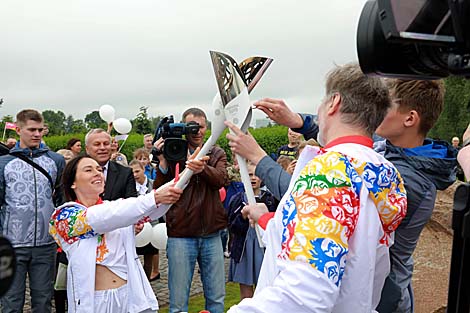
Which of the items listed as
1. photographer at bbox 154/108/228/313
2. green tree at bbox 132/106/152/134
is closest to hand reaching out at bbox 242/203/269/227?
photographer at bbox 154/108/228/313

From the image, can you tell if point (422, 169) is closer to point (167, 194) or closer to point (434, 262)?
point (167, 194)

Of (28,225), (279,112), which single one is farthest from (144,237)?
(279,112)

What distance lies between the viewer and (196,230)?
182 inches

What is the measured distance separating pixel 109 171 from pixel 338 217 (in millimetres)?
3857

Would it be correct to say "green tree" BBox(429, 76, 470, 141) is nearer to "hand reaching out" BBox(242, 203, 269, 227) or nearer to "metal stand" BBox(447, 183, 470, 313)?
"hand reaching out" BBox(242, 203, 269, 227)

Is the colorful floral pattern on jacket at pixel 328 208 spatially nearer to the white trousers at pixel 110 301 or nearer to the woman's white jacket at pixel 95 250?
the woman's white jacket at pixel 95 250

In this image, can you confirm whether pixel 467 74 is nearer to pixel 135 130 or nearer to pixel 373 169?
pixel 373 169

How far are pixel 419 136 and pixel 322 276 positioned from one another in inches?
46.2

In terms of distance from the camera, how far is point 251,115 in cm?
252

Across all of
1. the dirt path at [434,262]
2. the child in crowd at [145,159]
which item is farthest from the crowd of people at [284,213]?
the child in crowd at [145,159]

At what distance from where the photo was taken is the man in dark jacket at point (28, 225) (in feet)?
14.8

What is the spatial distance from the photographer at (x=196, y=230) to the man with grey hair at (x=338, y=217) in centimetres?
272

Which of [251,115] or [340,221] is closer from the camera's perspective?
[340,221]

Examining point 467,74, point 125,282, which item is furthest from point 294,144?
point 467,74
